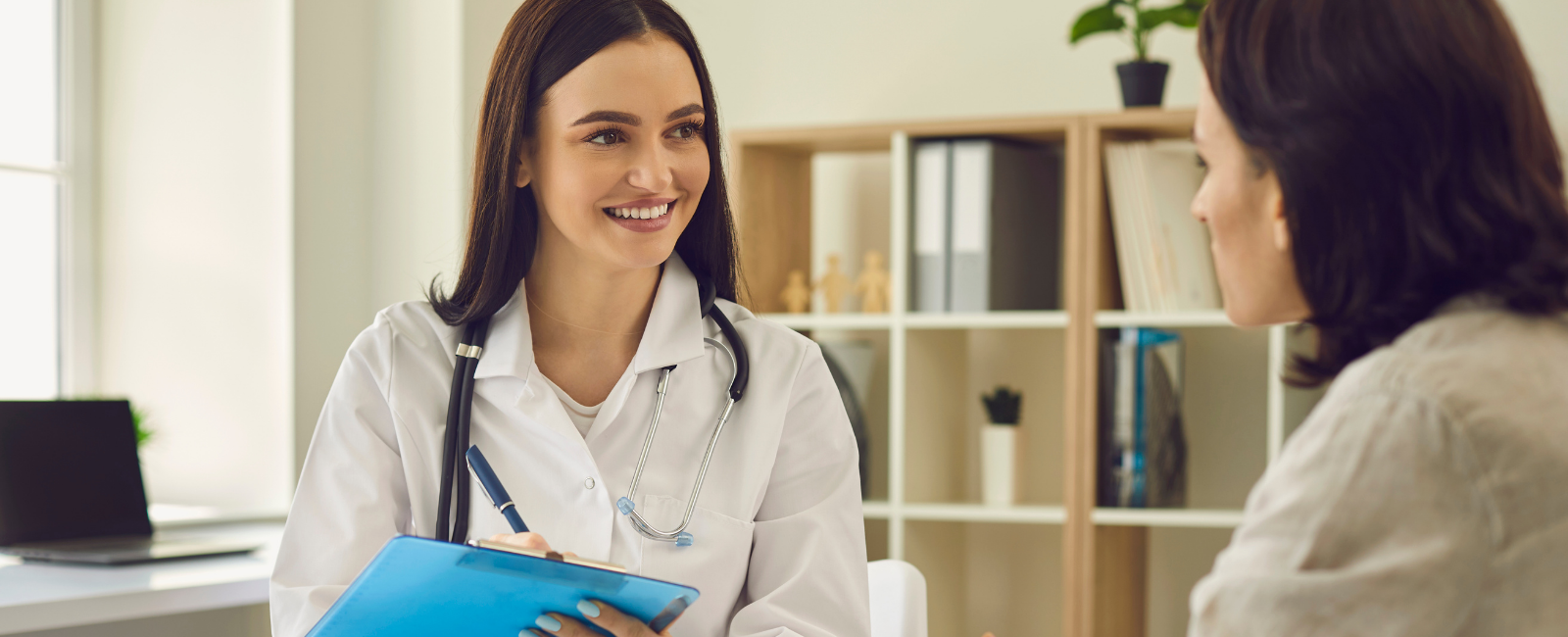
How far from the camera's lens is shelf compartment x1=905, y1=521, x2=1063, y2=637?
8.71ft

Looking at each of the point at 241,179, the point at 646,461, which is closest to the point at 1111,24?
the point at 646,461

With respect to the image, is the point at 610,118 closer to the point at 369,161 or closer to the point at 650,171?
the point at 650,171

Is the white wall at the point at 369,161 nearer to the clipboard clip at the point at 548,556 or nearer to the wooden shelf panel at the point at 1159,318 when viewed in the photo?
the wooden shelf panel at the point at 1159,318

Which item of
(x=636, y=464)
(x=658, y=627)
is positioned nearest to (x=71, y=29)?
(x=636, y=464)

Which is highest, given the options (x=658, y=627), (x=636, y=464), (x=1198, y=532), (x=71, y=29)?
(x=71, y=29)

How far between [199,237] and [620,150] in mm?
1724

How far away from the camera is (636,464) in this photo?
4.44 feet

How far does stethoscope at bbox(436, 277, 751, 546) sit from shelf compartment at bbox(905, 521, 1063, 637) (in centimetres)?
134

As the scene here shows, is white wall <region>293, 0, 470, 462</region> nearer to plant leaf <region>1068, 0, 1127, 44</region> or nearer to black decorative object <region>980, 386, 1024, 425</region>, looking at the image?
black decorative object <region>980, 386, 1024, 425</region>

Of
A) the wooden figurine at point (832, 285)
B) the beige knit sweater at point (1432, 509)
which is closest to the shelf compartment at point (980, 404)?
the wooden figurine at point (832, 285)

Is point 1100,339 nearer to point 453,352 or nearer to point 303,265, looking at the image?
point 453,352

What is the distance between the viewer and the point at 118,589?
168 centimetres

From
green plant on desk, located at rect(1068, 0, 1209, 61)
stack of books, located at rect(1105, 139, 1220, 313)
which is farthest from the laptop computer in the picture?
green plant on desk, located at rect(1068, 0, 1209, 61)

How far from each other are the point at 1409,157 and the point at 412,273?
2.36 meters
